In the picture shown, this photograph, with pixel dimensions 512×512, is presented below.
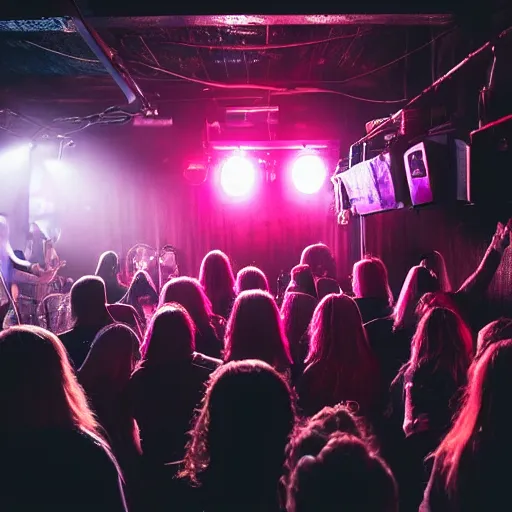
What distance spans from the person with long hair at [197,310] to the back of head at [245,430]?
2223 millimetres

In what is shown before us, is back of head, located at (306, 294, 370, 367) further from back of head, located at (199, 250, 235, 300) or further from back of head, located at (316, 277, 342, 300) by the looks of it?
back of head, located at (316, 277, 342, 300)

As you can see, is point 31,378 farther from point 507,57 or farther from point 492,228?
point 492,228

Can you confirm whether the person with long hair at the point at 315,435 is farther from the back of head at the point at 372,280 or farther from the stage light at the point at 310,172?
the stage light at the point at 310,172

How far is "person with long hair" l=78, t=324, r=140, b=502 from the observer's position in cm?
313

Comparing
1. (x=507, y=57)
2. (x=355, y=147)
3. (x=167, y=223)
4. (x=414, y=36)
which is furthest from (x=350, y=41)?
(x=167, y=223)

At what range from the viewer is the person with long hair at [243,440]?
190 centimetres

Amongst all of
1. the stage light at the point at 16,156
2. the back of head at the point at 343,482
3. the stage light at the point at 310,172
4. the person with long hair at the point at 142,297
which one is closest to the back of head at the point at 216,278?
the person with long hair at the point at 142,297

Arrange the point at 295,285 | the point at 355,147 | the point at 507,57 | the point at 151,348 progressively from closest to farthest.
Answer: the point at 151,348 → the point at 507,57 → the point at 295,285 → the point at 355,147

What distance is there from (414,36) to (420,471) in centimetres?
581

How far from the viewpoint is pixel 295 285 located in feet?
19.0

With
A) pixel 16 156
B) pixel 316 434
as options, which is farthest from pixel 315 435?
pixel 16 156

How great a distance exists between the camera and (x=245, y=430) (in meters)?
1.96

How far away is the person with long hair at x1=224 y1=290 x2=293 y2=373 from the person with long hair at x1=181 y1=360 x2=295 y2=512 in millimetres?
1508

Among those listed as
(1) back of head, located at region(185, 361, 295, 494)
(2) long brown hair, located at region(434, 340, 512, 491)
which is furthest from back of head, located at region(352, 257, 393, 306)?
(1) back of head, located at region(185, 361, 295, 494)
